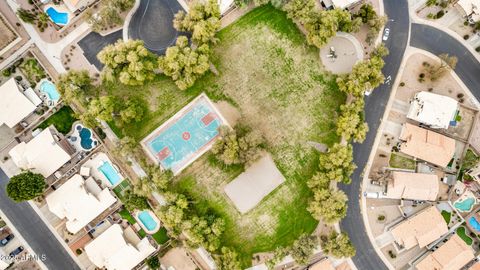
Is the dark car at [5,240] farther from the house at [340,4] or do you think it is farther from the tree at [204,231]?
the house at [340,4]

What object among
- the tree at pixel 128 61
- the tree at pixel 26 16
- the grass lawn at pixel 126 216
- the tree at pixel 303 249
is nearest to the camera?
the tree at pixel 128 61

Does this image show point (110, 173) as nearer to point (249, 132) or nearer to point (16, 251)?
point (16, 251)

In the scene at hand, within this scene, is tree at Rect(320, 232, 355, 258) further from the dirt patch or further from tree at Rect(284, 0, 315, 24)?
tree at Rect(284, 0, 315, 24)

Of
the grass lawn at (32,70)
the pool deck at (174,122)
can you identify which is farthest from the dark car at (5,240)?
the pool deck at (174,122)

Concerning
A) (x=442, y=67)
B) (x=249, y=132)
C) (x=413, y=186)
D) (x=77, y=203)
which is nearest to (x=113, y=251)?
(x=77, y=203)

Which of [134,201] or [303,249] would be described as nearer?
[303,249]
